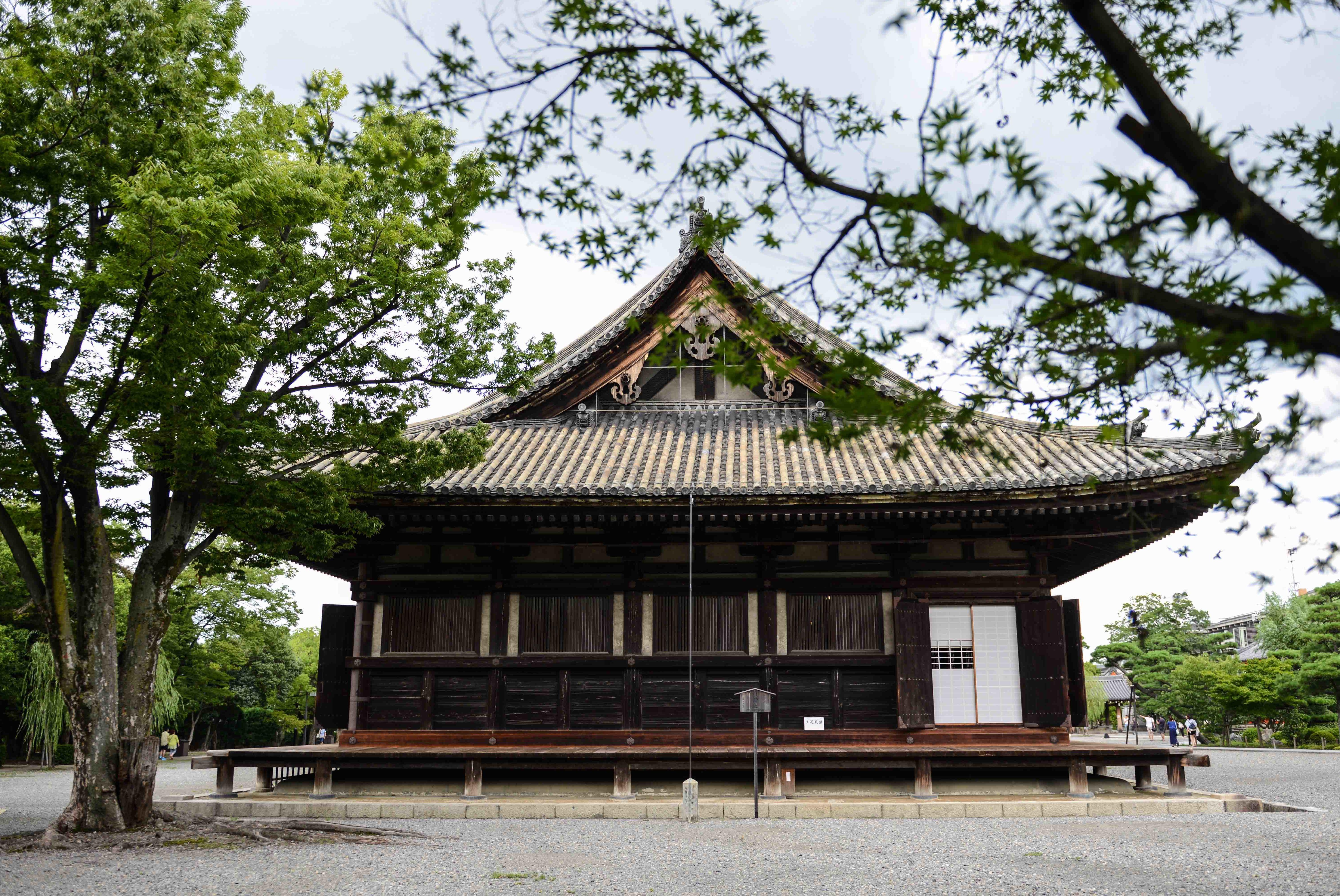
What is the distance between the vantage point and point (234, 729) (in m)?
42.2

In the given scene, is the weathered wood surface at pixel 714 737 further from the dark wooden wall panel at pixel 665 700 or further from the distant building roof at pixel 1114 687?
the distant building roof at pixel 1114 687

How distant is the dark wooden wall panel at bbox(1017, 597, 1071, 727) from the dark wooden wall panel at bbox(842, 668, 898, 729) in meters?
1.95

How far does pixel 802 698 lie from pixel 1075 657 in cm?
459

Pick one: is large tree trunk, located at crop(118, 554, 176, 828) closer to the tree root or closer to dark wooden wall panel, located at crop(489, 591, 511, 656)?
the tree root

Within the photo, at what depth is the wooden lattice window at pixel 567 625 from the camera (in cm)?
1418

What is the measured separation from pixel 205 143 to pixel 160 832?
7680 millimetres

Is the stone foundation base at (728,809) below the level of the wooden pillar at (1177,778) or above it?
below

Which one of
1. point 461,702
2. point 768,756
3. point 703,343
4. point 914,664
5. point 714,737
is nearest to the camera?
point 768,756

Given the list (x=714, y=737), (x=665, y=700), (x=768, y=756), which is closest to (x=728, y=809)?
(x=768, y=756)

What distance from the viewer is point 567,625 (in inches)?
562

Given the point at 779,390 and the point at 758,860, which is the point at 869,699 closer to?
the point at 758,860

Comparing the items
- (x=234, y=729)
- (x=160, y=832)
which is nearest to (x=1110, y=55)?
(x=160, y=832)

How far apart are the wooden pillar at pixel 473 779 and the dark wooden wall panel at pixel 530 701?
829 mm

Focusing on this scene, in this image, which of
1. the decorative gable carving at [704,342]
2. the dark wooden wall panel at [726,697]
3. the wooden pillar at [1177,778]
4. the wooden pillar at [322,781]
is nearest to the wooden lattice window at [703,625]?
the dark wooden wall panel at [726,697]
